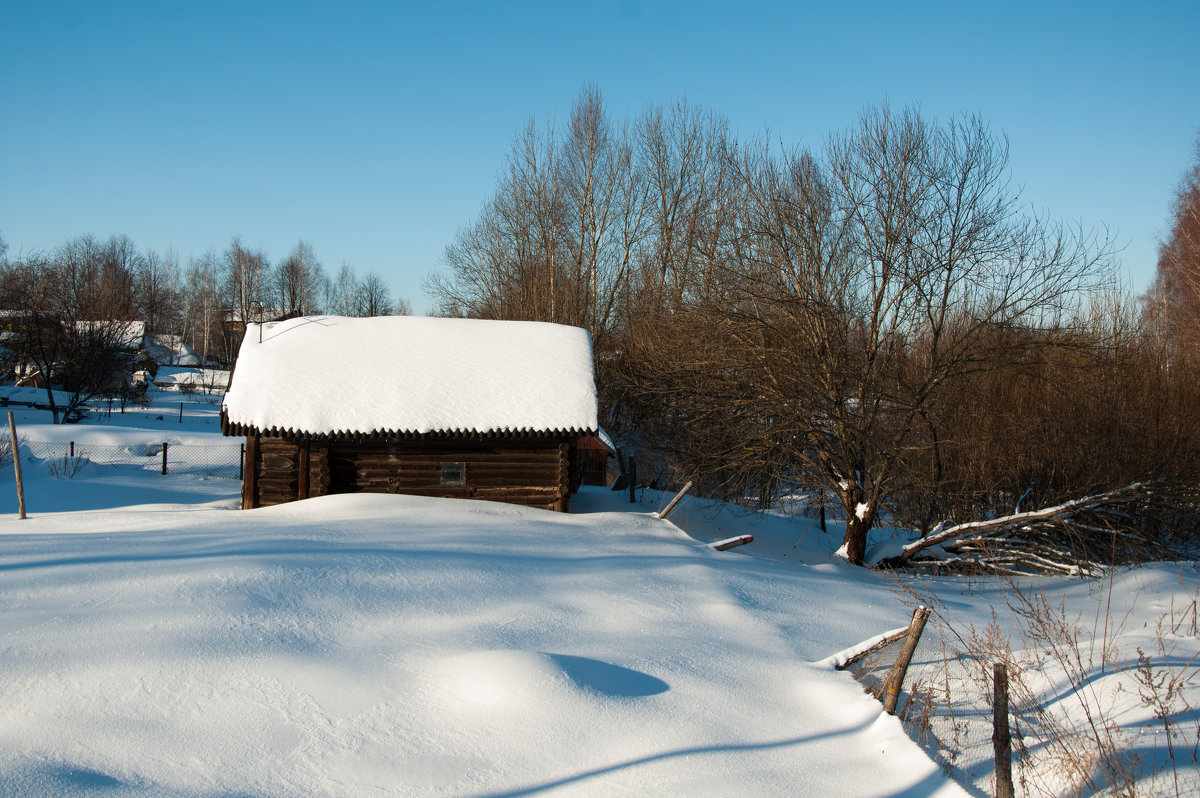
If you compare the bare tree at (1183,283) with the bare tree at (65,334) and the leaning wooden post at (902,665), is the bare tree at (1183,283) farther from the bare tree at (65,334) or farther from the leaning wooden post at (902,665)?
the bare tree at (65,334)

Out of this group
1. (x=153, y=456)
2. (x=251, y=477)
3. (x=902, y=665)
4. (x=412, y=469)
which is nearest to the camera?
(x=902, y=665)

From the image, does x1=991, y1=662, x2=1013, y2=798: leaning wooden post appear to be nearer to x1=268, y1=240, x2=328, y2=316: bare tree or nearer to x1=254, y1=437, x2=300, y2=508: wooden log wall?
x1=254, y1=437, x2=300, y2=508: wooden log wall

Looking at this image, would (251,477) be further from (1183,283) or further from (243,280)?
(243,280)

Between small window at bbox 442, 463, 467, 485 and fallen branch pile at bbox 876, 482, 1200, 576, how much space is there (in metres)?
9.05

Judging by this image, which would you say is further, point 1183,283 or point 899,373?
point 1183,283

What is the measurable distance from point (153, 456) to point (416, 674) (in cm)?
2237

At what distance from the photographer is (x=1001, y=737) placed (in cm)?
479

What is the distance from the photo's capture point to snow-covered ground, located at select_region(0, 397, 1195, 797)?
4844 mm

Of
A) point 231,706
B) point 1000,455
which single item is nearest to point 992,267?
point 1000,455

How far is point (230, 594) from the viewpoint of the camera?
7.29 m

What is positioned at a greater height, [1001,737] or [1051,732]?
[1001,737]

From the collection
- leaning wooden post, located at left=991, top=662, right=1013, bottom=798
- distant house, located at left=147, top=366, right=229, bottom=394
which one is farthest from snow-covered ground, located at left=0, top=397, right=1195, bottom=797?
distant house, located at left=147, top=366, right=229, bottom=394

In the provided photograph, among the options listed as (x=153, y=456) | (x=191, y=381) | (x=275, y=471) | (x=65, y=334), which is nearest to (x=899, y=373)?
(x=275, y=471)

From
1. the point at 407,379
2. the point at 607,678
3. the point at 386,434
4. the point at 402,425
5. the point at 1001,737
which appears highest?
the point at 407,379
